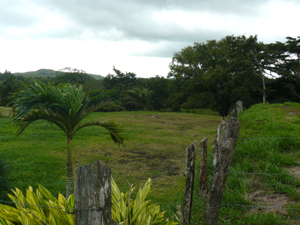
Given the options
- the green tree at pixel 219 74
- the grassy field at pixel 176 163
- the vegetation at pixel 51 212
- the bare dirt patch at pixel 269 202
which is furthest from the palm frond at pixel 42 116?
the green tree at pixel 219 74

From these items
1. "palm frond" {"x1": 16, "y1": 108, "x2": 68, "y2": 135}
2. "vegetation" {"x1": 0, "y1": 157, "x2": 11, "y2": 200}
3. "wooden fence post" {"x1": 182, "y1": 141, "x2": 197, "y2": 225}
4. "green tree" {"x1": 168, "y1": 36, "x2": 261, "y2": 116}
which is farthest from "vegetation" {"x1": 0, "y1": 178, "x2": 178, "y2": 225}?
"green tree" {"x1": 168, "y1": 36, "x2": 261, "y2": 116}

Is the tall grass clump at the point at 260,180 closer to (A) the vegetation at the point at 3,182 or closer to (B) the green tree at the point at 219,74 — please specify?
(A) the vegetation at the point at 3,182

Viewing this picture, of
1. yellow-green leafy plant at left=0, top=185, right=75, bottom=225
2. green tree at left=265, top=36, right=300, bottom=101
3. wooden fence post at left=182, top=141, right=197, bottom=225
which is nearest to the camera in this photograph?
yellow-green leafy plant at left=0, top=185, right=75, bottom=225

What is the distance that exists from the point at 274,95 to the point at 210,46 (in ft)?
25.6

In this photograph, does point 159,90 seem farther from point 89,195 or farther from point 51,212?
point 89,195

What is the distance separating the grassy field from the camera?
3.23 m

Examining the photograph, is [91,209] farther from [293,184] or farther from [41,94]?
[41,94]

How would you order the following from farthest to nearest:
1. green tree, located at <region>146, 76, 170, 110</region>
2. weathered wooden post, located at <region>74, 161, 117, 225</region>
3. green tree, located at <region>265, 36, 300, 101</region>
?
1. green tree, located at <region>146, 76, 170, 110</region>
2. green tree, located at <region>265, 36, 300, 101</region>
3. weathered wooden post, located at <region>74, 161, 117, 225</region>

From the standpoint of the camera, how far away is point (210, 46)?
24.6 m

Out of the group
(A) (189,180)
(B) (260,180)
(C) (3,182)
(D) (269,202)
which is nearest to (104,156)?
(C) (3,182)

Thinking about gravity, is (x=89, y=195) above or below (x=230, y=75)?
below

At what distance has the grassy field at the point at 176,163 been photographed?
10.6 feet

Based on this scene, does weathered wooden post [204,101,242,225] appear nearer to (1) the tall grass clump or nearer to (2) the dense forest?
(1) the tall grass clump

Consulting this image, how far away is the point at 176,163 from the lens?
24.0 feet
